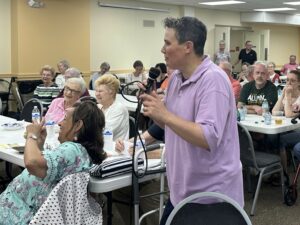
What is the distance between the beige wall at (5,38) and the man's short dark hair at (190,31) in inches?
306

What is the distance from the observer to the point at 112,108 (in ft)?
12.2

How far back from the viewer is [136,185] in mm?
2365

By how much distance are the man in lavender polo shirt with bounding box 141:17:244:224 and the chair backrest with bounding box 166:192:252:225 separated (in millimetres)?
60

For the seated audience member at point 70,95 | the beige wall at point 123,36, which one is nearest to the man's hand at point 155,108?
the seated audience member at point 70,95

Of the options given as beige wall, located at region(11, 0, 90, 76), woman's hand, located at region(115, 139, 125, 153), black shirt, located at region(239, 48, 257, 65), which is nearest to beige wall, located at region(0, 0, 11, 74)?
beige wall, located at region(11, 0, 90, 76)

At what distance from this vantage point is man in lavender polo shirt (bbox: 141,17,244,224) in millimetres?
1540

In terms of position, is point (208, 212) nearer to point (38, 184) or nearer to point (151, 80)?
point (151, 80)

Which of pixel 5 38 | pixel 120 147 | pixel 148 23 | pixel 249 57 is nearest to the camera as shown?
pixel 120 147

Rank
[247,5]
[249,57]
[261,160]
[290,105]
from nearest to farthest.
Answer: [261,160]
[290,105]
[247,5]
[249,57]

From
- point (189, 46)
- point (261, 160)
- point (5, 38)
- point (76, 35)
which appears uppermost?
point (76, 35)

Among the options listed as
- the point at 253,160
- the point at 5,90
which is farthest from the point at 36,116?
the point at 5,90

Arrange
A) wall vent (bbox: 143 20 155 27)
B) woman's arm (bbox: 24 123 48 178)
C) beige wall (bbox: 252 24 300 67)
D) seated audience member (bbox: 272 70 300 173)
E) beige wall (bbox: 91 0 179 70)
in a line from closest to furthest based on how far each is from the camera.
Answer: woman's arm (bbox: 24 123 48 178) → seated audience member (bbox: 272 70 300 173) → beige wall (bbox: 91 0 179 70) → wall vent (bbox: 143 20 155 27) → beige wall (bbox: 252 24 300 67)

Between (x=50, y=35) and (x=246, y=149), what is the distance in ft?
21.5

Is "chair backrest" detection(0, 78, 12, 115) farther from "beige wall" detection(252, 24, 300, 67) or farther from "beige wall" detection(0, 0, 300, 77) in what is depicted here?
"beige wall" detection(252, 24, 300, 67)
